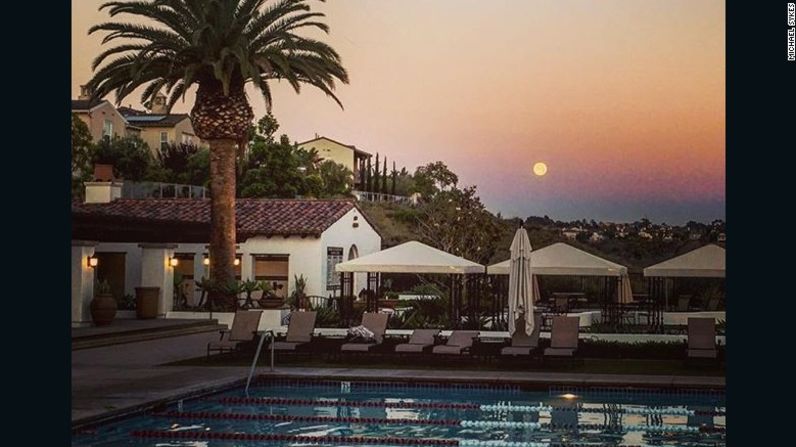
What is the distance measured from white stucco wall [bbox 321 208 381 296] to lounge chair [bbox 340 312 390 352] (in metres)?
8.82

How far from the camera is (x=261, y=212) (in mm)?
29156

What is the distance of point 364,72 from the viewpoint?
27562 mm

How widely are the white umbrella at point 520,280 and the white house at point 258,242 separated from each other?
29.3 ft

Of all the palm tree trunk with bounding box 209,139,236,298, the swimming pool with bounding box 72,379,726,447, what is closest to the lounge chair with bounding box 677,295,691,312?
the palm tree trunk with bounding box 209,139,236,298

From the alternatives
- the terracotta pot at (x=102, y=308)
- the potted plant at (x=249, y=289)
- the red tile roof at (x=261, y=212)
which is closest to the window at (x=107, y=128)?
the red tile roof at (x=261, y=212)

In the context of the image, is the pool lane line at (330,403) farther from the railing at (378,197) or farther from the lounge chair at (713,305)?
the railing at (378,197)

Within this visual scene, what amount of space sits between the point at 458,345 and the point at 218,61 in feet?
31.5

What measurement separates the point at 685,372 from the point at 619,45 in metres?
9.81

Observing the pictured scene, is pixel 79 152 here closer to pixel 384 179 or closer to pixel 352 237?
pixel 384 179

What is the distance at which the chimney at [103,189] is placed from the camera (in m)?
28.8
